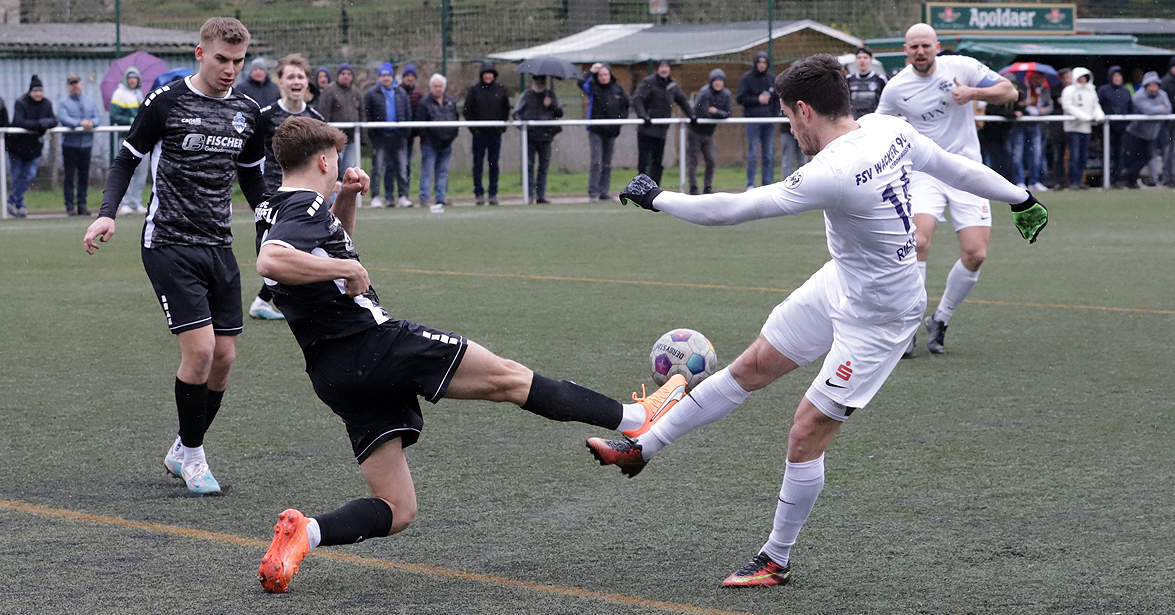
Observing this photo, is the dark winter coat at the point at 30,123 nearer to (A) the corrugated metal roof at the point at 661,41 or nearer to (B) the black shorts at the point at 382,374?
(A) the corrugated metal roof at the point at 661,41

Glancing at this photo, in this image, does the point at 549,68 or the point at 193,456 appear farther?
the point at 549,68

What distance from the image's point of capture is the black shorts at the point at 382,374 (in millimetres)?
4332

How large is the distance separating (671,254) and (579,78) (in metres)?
12.7

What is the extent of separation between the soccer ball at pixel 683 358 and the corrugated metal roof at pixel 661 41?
26608mm

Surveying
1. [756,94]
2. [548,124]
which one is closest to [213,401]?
[548,124]

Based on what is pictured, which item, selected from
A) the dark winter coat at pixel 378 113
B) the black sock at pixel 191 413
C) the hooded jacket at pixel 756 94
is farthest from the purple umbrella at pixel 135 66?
the black sock at pixel 191 413

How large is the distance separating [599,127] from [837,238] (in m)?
17.3

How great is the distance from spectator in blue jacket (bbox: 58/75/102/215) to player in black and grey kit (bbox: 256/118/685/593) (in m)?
15.8

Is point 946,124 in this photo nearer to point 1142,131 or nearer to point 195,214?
point 195,214

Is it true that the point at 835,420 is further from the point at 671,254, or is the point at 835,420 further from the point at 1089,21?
the point at 1089,21

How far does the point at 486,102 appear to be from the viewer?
20.9m

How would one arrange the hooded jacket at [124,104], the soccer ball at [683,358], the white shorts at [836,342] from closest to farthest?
1. the white shorts at [836,342]
2. the soccer ball at [683,358]
3. the hooded jacket at [124,104]

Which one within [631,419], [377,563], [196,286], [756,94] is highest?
[756,94]

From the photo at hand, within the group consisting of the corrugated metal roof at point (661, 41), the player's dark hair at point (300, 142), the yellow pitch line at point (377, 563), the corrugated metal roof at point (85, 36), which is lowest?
the yellow pitch line at point (377, 563)
